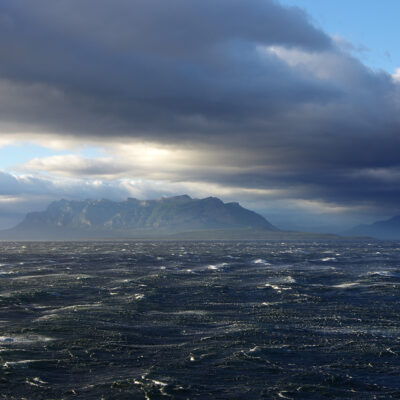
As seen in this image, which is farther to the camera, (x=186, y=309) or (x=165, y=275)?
(x=165, y=275)

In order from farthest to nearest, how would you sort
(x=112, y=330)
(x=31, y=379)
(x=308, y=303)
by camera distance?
(x=308, y=303) < (x=112, y=330) < (x=31, y=379)

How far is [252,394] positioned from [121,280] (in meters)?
65.3

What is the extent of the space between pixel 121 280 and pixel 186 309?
117 ft

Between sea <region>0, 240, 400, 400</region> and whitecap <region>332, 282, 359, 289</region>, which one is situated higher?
whitecap <region>332, 282, 359, 289</region>

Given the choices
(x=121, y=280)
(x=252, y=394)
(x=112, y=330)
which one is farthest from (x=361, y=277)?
(x=252, y=394)

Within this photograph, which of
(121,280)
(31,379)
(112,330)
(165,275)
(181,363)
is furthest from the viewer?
(165,275)

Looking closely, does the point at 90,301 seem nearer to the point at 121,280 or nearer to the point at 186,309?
the point at 186,309

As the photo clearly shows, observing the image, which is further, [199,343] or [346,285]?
[346,285]

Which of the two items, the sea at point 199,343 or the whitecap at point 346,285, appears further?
the whitecap at point 346,285

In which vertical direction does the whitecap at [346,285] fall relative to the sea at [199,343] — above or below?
above

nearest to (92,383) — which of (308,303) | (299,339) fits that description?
(299,339)

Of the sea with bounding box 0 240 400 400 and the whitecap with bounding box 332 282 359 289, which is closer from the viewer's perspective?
the sea with bounding box 0 240 400 400

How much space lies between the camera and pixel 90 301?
218ft

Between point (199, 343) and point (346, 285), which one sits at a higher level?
point (346, 285)
